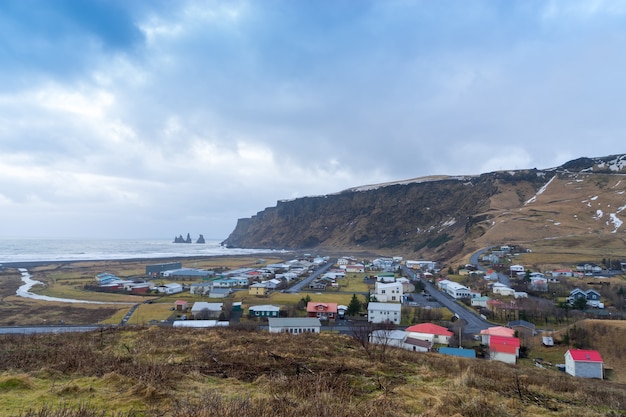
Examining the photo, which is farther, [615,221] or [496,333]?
[615,221]

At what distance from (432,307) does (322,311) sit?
11.8 meters

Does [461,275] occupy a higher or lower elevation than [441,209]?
lower

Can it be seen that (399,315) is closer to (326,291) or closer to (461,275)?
(326,291)

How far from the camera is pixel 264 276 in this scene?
57344mm

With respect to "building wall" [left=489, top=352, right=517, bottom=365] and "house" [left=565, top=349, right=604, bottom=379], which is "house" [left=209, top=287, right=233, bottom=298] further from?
"house" [left=565, top=349, right=604, bottom=379]

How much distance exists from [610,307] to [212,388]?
40835mm

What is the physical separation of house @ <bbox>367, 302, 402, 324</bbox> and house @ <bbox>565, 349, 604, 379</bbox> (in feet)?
42.3

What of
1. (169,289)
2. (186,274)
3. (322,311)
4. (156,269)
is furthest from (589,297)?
(156,269)

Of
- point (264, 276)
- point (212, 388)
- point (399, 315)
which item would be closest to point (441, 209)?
point (264, 276)

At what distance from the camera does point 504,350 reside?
2058cm

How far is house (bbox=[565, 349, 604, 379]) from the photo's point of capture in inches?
717

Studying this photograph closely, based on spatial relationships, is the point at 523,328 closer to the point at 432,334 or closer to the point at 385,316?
the point at 432,334

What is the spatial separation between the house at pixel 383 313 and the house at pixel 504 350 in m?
9.64

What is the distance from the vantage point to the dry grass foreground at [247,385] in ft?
15.9
